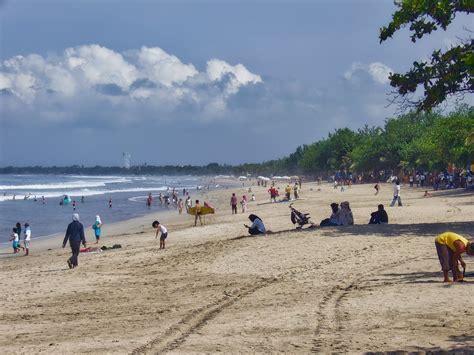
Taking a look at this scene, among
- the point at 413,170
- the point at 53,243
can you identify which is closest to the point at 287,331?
the point at 53,243

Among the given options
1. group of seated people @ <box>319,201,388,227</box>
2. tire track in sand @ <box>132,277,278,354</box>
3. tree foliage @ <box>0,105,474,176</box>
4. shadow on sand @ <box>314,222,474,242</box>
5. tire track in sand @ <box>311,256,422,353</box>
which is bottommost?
tire track in sand @ <box>132,277,278,354</box>

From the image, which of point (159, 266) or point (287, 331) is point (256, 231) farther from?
point (287, 331)

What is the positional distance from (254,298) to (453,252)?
3.58 metres

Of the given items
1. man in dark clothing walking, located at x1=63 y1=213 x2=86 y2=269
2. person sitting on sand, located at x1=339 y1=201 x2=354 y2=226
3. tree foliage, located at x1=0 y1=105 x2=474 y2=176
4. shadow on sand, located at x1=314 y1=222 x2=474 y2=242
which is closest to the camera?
man in dark clothing walking, located at x1=63 y1=213 x2=86 y2=269

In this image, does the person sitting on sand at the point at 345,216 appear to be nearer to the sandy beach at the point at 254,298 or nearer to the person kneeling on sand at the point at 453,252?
the sandy beach at the point at 254,298

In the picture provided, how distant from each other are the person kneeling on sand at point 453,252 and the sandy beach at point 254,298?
0.34m

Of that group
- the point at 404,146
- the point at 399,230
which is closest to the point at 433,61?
the point at 399,230

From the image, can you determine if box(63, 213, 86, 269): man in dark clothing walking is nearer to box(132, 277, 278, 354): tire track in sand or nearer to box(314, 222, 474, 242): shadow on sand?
box(132, 277, 278, 354): tire track in sand

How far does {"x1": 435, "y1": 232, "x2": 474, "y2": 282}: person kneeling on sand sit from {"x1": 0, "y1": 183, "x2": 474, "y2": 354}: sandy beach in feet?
1.13

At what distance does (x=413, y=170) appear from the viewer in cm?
6712

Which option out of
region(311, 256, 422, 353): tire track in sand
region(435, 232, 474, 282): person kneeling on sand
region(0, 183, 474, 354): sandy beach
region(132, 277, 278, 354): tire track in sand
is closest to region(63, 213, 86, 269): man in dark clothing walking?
region(0, 183, 474, 354): sandy beach

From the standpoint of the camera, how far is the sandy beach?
8.65m

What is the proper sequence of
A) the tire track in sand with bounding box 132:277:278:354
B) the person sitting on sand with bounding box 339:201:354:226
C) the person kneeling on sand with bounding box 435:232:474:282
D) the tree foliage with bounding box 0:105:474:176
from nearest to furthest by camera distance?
the tire track in sand with bounding box 132:277:278:354
the person kneeling on sand with bounding box 435:232:474:282
the person sitting on sand with bounding box 339:201:354:226
the tree foliage with bounding box 0:105:474:176

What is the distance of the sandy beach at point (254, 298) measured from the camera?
28.4 ft
